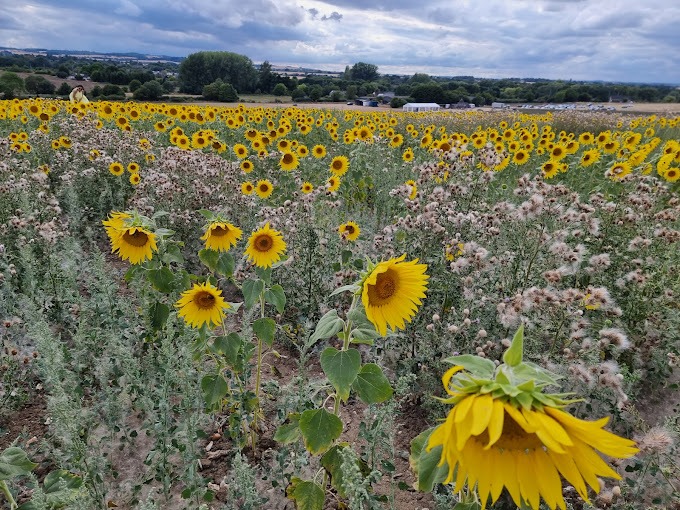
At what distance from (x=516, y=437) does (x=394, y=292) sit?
94 cm

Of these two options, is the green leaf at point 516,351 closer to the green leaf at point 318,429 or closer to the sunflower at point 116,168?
the green leaf at point 318,429

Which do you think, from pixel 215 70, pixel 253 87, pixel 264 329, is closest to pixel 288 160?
pixel 264 329

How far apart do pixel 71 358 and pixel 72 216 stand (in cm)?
304

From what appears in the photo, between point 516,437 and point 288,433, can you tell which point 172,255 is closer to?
point 288,433

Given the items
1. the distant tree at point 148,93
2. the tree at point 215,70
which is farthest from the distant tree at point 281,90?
the tree at point 215,70

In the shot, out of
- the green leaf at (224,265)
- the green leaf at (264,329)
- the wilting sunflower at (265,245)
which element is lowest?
the green leaf at (264,329)

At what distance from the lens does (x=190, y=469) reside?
240 cm

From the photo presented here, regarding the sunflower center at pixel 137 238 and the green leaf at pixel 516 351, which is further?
the sunflower center at pixel 137 238

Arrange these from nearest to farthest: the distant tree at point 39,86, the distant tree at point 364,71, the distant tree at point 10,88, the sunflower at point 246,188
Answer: the sunflower at point 246,188
the distant tree at point 10,88
the distant tree at point 39,86
the distant tree at point 364,71

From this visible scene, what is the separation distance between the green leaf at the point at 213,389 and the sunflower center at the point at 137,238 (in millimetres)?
953

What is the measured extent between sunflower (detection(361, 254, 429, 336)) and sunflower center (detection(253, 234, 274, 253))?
1.30 meters

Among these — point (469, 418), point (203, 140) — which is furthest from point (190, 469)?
point (203, 140)

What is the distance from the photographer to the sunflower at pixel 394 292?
6.15ft

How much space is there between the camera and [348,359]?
183 cm
